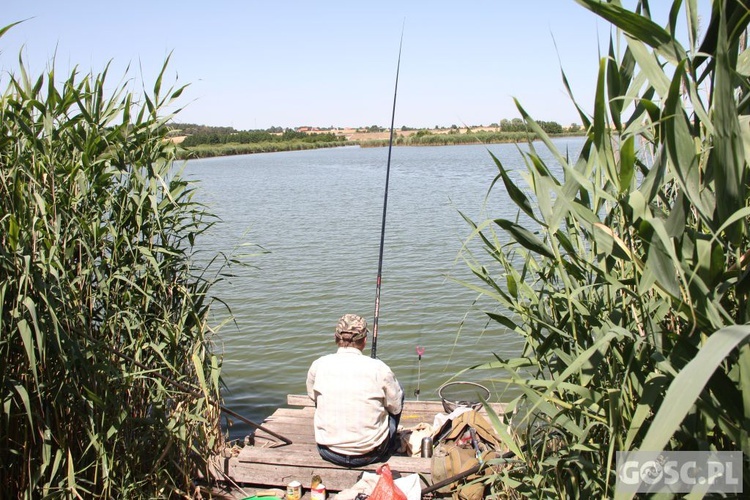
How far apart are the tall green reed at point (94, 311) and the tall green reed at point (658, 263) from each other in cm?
189

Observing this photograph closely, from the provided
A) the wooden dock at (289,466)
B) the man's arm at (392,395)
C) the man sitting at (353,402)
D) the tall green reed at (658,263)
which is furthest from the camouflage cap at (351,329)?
the tall green reed at (658,263)

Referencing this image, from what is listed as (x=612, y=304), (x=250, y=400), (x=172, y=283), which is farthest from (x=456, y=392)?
(x=612, y=304)

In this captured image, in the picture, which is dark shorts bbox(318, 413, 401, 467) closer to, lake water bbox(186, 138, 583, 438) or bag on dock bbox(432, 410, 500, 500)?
bag on dock bbox(432, 410, 500, 500)

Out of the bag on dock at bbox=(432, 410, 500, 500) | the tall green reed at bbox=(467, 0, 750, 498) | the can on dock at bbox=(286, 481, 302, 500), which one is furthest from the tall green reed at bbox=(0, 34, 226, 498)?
the tall green reed at bbox=(467, 0, 750, 498)

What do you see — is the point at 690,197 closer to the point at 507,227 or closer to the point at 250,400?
the point at 507,227

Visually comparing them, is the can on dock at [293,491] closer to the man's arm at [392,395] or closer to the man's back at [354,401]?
the man's back at [354,401]

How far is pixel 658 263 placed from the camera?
1.72 metres

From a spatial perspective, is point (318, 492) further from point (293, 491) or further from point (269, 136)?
point (269, 136)

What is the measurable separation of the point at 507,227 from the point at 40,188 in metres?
2.30

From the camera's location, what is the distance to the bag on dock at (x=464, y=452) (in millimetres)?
3471

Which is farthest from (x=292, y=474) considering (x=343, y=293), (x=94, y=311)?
(x=343, y=293)

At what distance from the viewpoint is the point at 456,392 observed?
644cm

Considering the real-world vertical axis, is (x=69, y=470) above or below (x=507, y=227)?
below

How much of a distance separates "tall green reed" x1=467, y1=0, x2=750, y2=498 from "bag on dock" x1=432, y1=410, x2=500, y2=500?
0.82 metres
